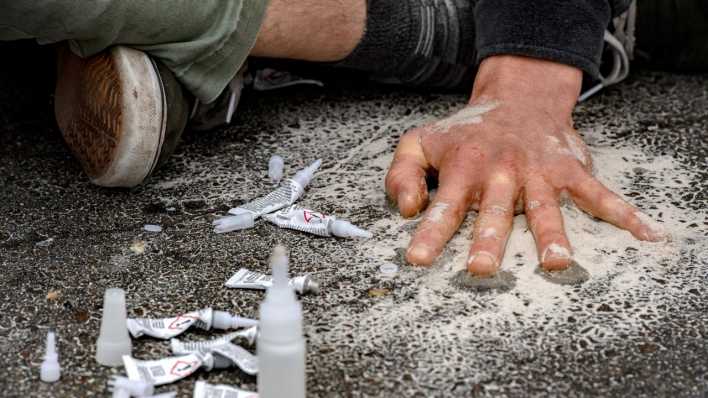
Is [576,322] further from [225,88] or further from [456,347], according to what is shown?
[225,88]

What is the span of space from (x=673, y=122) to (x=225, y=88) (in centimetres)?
100

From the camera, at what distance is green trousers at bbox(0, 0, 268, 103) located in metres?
1.67

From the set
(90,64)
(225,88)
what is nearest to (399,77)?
(225,88)

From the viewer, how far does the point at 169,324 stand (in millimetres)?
1462

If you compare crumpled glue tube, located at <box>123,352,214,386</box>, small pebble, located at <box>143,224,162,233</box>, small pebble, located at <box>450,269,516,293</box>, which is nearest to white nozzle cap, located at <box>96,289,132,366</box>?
crumpled glue tube, located at <box>123,352,214,386</box>

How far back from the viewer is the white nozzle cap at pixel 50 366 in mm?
1352

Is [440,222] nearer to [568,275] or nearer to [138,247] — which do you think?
[568,275]

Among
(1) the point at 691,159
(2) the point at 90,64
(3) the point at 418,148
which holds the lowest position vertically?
(1) the point at 691,159

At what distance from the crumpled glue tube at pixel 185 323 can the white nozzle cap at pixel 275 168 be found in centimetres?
54

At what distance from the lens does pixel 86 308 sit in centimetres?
153

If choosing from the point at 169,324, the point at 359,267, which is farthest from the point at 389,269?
the point at 169,324

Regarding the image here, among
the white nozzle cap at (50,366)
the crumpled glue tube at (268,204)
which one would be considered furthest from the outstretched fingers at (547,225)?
the white nozzle cap at (50,366)

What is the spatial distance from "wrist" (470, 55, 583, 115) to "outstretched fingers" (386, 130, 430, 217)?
7.7 inches

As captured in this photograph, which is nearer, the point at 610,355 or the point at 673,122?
the point at 610,355
